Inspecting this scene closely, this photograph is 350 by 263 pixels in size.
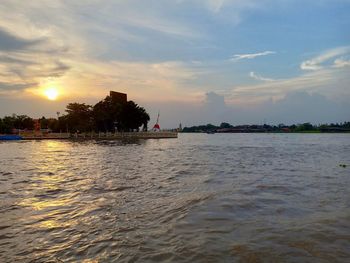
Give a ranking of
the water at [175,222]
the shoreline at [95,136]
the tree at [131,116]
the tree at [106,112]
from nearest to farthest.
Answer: the water at [175,222]
the shoreline at [95,136]
the tree at [106,112]
the tree at [131,116]

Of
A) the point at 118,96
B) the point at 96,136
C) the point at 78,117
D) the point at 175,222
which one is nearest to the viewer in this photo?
the point at 175,222

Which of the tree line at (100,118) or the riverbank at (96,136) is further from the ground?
the tree line at (100,118)

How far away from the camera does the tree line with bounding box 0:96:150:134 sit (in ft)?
405

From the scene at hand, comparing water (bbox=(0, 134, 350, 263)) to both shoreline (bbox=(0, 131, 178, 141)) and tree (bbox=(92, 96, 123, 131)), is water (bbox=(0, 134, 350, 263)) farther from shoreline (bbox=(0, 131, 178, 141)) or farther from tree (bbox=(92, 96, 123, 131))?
tree (bbox=(92, 96, 123, 131))

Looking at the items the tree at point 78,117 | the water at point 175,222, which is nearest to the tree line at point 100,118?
the tree at point 78,117

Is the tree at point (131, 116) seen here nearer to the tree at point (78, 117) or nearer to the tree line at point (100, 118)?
the tree line at point (100, 118)

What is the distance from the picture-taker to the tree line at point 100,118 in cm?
12350

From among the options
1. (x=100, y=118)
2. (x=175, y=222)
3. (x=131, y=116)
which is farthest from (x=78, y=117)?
(x=175, y=222)

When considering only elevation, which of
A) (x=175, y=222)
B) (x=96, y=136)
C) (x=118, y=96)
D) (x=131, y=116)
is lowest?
(x=175, y=222)

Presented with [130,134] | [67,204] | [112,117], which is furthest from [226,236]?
[130,134]

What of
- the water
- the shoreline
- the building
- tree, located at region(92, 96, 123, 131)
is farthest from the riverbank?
the water

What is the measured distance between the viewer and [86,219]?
9.76 m

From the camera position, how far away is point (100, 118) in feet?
411

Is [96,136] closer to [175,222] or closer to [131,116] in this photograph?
[131,116]
